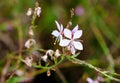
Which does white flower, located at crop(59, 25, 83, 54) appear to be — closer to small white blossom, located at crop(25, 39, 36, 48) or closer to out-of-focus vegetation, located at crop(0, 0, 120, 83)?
small white blossom, located at crop(25, 39, 36, 48)

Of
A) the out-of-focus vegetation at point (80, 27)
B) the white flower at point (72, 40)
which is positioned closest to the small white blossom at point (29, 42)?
the white flower at point (72, 40)

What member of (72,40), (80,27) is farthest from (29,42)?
(80,27)

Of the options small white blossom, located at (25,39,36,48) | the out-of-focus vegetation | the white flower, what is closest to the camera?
the white flower

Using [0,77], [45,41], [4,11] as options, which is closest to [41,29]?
[45,41]

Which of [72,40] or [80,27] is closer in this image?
[72,40]

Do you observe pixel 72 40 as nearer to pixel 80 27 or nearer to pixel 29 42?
pixel 29 42

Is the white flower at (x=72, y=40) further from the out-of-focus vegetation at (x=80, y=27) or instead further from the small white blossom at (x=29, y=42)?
the out-of-focus vegetation at (x=80, y=27)

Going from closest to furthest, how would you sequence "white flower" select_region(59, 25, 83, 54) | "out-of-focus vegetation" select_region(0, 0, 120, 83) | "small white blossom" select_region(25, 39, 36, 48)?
"white flower" select_region(59, 25, 83, 54) < "small white blossom" select_region(25, 39, 36, 48) < "out-of-focus vegetation" select_region(0, 0, 120, 83)

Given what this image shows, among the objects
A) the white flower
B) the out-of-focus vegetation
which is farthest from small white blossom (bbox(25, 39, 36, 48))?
the out-of-focus vegetation
